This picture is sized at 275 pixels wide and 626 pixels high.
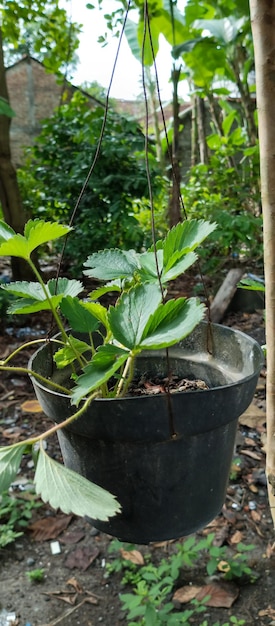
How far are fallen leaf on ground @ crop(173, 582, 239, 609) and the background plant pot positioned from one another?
799 mm

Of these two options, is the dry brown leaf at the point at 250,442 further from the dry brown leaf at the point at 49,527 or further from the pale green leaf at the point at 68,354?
the pale green leaf at the point at 68,354

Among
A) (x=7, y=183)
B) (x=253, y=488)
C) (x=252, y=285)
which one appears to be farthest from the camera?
(x=7, y=183)

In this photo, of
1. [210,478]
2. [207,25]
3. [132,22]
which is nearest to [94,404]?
[210,478]

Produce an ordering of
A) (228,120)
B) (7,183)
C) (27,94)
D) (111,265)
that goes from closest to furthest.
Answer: (111,265) → (7,183) → (228,120) → (27,94)

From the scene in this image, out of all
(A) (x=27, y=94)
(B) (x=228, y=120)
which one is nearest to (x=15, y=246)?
(B) (x=228, y=120)

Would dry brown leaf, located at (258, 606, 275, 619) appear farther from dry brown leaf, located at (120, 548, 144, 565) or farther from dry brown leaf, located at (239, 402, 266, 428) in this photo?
dry brown leaf, located at (239, 402, 266, 428)

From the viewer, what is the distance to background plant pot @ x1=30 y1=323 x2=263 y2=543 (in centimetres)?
55

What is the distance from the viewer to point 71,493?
18.4 inches

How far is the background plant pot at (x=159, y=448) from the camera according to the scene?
1.81 feet

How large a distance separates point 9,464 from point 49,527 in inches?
48.9

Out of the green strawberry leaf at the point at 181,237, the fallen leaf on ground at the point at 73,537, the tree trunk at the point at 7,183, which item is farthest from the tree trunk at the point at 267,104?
the tree trunk at the point at 7,183

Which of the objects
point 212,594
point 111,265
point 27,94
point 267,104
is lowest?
point 212,594

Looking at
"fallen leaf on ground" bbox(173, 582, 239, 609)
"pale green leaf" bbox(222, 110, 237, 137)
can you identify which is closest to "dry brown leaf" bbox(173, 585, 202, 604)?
"fallen leaf on ground" bbox(173, 582, 239, 609)

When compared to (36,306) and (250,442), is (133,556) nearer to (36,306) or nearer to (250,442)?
(250,442)
